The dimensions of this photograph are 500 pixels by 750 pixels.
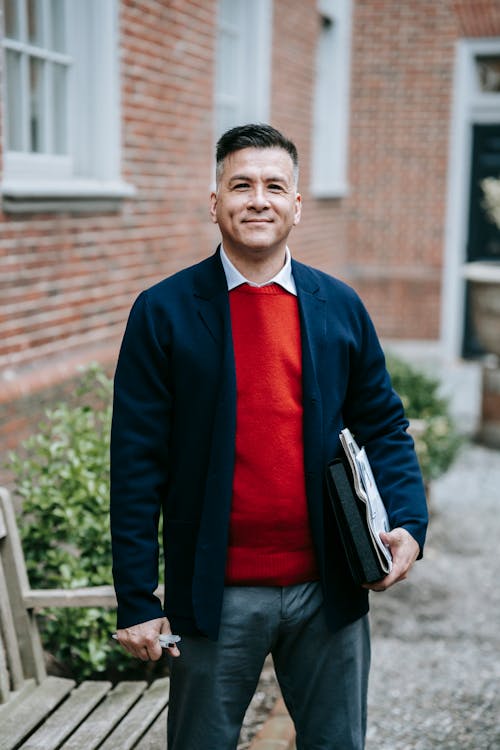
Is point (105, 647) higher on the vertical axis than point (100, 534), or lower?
lower

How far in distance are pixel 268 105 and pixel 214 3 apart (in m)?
1.72

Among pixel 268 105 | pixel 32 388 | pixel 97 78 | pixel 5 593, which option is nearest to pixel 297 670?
pixel 5 593

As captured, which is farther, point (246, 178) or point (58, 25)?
point (58, 25)

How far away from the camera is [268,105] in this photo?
9.26 meters

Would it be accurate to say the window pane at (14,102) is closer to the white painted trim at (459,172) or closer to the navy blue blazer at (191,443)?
the navy blue blazer at (191,443)

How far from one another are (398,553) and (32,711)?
4.27ft

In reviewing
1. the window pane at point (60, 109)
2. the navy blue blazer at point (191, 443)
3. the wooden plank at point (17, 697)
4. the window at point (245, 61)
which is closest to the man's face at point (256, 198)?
the navy blue blazer at point (191, 443)

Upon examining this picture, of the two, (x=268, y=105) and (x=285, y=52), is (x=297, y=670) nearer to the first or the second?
(x=268, y=105)

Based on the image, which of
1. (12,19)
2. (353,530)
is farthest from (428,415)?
(353,530)

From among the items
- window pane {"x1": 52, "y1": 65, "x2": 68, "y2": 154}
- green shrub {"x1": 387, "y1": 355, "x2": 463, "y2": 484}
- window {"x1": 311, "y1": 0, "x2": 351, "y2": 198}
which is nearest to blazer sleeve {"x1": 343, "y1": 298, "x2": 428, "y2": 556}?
green shrub {"x1": 387, "y1": 355, "x2": 463, "y2": 484}

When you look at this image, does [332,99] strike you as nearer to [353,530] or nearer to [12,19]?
[12,19]

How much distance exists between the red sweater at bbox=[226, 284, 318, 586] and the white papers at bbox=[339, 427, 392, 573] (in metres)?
0.11

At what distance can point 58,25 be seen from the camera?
5.84 metres

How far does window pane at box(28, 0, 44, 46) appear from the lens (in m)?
5.54
